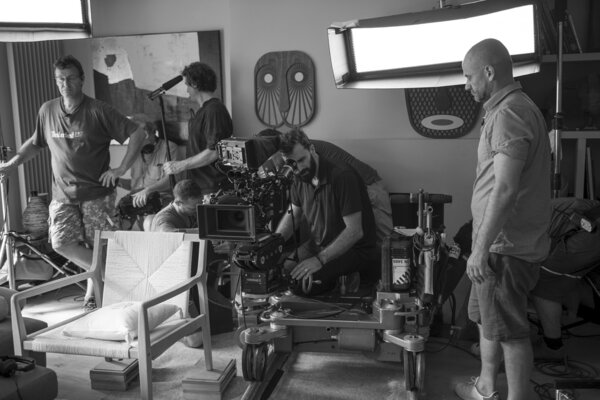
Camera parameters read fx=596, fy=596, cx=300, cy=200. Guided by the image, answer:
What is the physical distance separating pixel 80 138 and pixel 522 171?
8.38 feet

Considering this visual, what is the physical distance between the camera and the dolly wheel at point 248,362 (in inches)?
104

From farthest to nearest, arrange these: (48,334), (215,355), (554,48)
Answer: (554,48), (215,355), (48,334)

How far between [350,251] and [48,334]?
1409 mm

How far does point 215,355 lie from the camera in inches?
121

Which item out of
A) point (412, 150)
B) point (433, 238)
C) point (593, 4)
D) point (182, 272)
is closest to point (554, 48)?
point (593, 4)

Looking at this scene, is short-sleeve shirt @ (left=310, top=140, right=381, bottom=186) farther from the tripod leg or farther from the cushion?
the tripod leg

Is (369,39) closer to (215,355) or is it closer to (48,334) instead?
(215,355)

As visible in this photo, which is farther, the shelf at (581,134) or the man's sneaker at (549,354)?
the shelf at (581,134)

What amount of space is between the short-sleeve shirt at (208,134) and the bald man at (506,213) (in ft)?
5.35

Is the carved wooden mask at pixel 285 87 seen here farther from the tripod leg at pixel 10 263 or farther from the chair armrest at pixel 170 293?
the tripod leg at pixel 10 263

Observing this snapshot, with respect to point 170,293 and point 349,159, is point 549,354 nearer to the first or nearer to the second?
point 349,159

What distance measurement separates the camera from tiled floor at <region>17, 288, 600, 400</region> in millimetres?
2643

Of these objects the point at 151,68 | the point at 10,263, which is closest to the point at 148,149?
the point at 151,68

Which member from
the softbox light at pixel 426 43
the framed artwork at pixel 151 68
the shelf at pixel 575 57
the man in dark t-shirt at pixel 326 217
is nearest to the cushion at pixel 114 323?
the man in dark t-shirt at pixel 326 217
